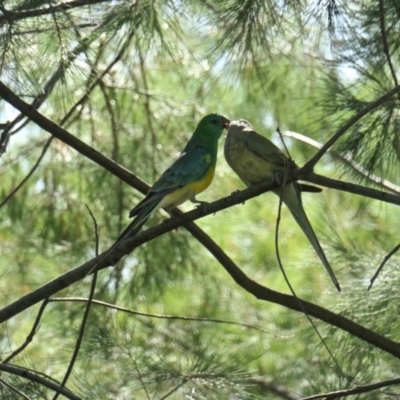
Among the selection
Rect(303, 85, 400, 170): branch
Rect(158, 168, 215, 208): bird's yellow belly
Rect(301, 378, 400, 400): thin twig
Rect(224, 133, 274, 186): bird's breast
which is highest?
Rect(224, 133, 274, 186): bird's breast

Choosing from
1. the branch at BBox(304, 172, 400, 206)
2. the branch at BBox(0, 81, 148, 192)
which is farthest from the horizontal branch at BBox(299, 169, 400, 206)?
the branch at BBox(0, 81, 148, 192)

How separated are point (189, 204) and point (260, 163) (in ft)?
3.75

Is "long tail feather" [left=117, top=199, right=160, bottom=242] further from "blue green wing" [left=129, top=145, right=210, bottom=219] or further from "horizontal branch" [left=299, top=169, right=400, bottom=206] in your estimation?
"horizontal branch" [left=299, top=169, right=400, bottom=206]

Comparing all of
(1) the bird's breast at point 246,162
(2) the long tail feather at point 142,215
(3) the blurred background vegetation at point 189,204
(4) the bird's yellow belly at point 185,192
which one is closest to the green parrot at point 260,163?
(1) the bird's breast at point 246,162

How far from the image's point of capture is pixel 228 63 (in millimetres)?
2969

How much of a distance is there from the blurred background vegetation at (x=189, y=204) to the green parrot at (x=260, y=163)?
0.23m

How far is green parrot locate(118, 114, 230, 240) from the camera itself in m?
2.63

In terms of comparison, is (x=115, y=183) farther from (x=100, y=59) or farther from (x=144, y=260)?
(x=100, y=59)

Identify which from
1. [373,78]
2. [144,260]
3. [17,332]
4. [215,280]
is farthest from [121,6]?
[17,332]

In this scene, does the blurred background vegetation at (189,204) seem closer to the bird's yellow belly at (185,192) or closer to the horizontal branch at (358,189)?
the bird's yellow belly at (185,192)

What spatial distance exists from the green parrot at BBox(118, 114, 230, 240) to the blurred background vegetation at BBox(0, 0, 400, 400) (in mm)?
234

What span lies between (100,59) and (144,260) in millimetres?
845

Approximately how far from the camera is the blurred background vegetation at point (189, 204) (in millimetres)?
2816

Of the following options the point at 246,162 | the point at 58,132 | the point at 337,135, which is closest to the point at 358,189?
the point at 337,135
